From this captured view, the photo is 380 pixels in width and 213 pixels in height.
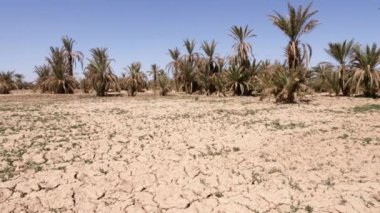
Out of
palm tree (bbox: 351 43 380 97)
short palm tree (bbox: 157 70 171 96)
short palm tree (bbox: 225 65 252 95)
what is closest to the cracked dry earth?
palm tree (bbox: 351 43 380 97)

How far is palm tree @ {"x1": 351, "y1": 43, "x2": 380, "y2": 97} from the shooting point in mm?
16578

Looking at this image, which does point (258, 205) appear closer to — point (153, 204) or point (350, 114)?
point (153, 204)

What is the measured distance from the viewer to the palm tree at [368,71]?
1658cm

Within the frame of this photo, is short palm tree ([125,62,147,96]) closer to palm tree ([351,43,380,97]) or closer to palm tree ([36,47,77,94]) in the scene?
palm tree ([36,47,77,94])

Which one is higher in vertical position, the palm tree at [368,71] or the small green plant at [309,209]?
the palm tree at [368,71]

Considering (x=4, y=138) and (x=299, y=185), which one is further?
(x=4, y=138)

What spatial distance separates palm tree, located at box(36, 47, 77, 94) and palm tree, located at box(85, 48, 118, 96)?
260 cm

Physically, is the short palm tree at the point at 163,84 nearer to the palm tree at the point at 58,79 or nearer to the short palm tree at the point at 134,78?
the short palm tree at the point at 134,78

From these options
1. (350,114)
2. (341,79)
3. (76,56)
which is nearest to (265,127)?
(350,114)

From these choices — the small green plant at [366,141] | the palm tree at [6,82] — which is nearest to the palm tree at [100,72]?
the palm tree at [6,82]

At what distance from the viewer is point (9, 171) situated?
5.78 meters

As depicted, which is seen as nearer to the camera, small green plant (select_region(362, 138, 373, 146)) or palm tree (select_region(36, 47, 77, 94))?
small green plant (select_region(362, 138, 373, 146))

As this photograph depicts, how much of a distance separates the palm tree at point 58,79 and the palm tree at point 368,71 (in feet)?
54.5

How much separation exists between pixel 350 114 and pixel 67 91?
18168 millimetres
